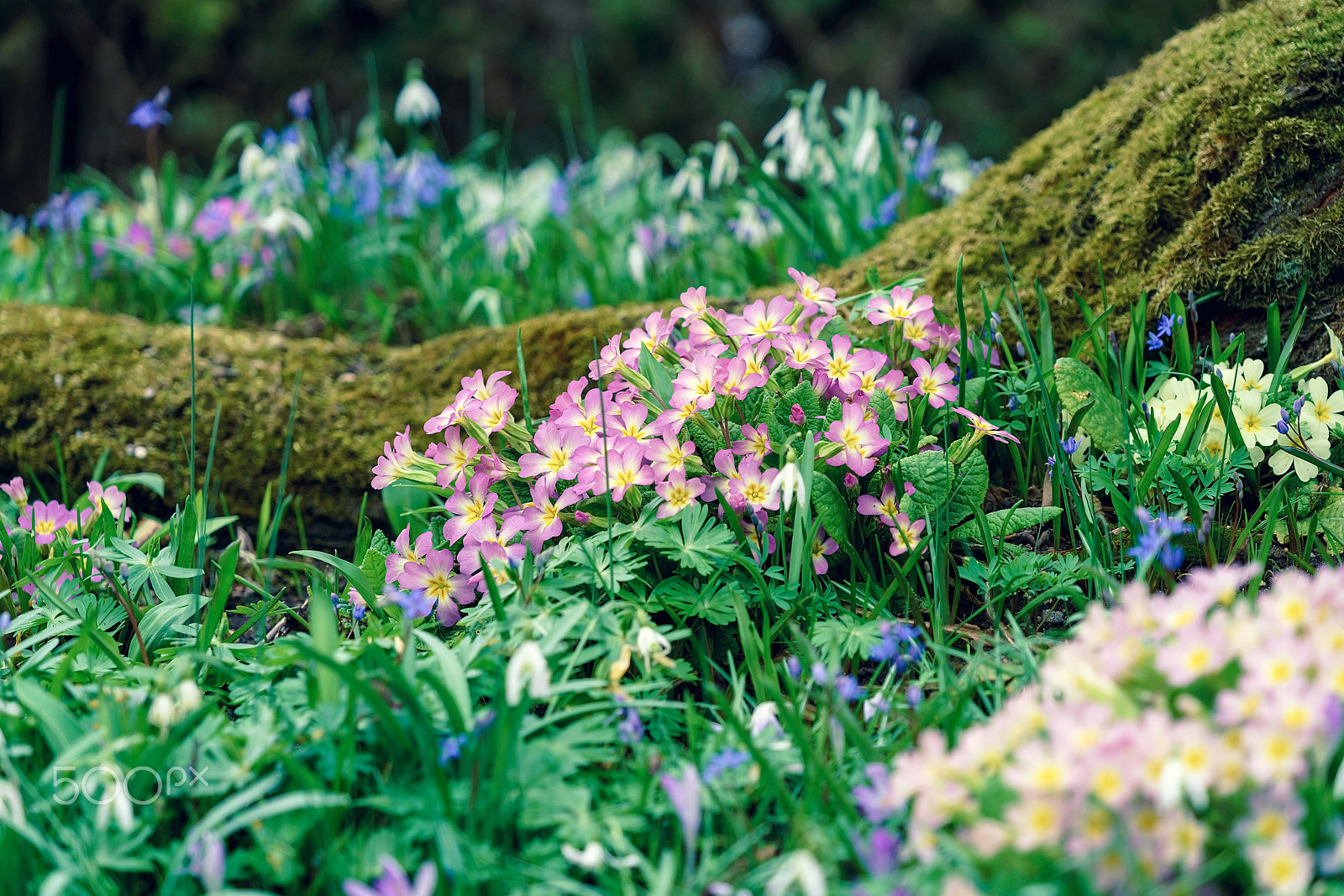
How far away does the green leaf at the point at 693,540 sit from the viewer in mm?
1458

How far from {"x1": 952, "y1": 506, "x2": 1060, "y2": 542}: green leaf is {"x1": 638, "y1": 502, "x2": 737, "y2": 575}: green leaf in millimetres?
418

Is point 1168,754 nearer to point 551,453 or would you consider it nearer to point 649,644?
point 649,644

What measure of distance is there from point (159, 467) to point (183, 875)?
1.67 meters

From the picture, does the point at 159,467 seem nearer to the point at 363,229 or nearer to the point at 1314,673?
the point at 363,229

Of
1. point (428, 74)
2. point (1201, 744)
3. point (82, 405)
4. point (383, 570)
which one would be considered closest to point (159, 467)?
point (82, 405)

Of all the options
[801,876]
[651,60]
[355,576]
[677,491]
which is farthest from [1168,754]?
[651,60]

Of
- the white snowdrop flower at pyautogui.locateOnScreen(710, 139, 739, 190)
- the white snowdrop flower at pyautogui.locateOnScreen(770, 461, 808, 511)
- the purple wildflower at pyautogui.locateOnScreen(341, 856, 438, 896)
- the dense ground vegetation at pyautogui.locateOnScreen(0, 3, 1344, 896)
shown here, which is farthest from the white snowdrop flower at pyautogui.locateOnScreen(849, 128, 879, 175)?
the purple wildflower at pyautogui.locateOnScreen(341, 856, 438, 896)

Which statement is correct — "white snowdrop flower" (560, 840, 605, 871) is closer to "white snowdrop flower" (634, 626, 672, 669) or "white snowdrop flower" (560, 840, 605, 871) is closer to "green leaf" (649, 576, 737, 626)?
"white snowdrop flower" (634, 626, 672, 669)

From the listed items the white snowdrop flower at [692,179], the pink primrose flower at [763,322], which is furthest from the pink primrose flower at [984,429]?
the white snowdrop flower at [692,179]

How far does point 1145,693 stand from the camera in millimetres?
990

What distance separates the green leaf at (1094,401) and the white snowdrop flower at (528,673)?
3.51ft

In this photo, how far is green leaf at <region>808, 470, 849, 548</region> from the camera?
1.55 m

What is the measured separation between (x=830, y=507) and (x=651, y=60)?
278 inches

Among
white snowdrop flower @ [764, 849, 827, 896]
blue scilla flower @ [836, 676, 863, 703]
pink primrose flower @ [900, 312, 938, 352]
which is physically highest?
pink primrose flower @ [900, 312, 938, 352]
